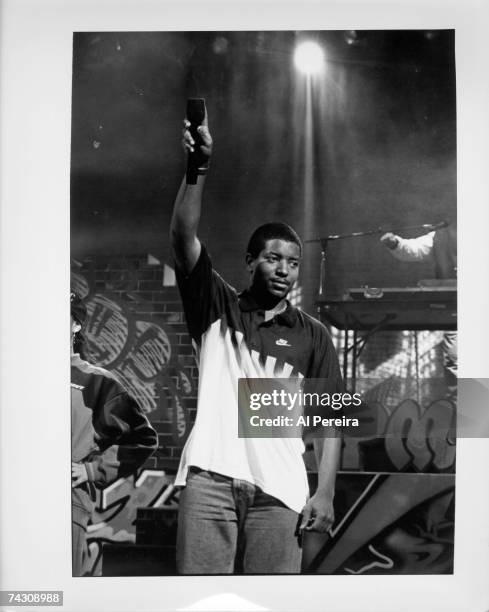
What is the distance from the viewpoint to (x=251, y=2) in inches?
93.3

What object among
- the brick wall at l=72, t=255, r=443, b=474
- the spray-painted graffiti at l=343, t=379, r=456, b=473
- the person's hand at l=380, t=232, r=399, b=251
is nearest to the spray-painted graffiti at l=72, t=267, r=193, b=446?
the brick wall at l=72, t=255, r=443, b=474

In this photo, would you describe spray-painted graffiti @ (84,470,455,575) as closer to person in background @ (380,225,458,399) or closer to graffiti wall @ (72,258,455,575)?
graffiti wall @ (72,258,455,575)

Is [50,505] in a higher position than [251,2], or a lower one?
lower

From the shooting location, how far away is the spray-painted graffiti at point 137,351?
2350 millimetres

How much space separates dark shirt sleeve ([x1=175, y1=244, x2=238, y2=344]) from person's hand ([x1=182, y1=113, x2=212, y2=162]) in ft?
1.10

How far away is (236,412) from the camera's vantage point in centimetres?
233

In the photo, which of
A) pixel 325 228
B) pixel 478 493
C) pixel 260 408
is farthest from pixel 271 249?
pixel 478 493

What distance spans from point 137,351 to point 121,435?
0.30 metres

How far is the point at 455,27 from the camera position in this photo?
2389 mm

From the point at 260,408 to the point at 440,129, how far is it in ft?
3.88

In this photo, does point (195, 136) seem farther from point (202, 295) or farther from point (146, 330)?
point (146, 330)

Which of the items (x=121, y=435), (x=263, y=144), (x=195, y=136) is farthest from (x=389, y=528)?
(x=195, y=136)

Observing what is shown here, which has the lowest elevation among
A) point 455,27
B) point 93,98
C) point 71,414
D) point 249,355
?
point 71,414
